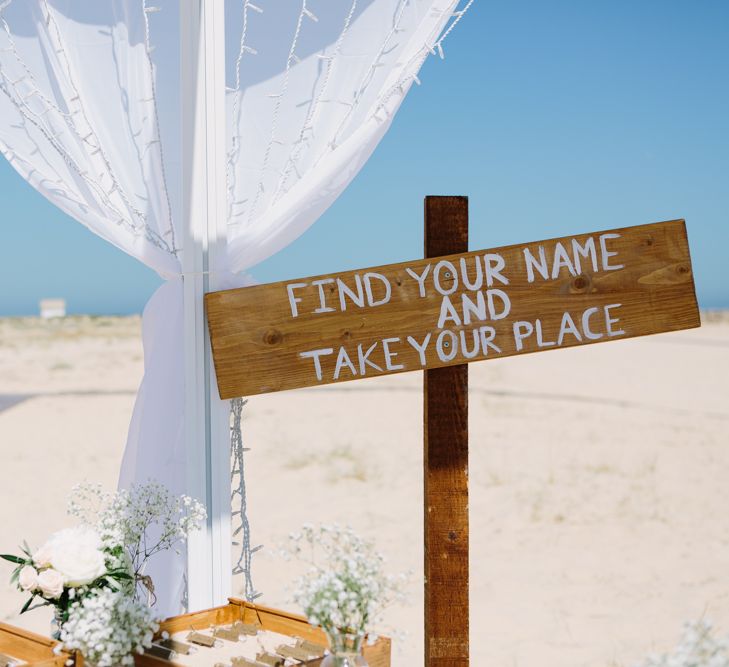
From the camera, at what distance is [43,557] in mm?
1346

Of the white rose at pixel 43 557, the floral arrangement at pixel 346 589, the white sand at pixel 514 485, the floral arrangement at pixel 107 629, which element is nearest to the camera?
the floral arrangement at pixel 346 589

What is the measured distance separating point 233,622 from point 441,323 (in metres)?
0.71

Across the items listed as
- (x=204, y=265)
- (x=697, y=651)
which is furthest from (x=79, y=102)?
(x=697, y=651)

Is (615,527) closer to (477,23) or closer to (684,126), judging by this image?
(477,23)

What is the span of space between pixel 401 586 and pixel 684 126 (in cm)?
3827

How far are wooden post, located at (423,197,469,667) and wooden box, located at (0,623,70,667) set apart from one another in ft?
2.48

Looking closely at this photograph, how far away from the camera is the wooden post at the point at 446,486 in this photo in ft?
5.80

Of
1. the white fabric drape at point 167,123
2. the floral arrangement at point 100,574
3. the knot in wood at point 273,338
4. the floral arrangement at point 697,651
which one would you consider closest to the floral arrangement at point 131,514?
the floral arrangement at point 100,574

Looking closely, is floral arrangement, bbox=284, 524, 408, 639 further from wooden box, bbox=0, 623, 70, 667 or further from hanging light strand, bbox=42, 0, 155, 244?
hanging light strand, bbox=42, 0, 155, 244

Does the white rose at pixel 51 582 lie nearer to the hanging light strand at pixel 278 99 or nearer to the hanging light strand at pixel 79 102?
the hanging light strand at pixel 79 102

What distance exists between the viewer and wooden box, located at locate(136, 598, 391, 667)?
54.6 inches

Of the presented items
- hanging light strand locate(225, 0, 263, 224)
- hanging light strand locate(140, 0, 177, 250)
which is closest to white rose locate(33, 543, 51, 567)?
hanging light strand locate(140, 0, 177, 250)

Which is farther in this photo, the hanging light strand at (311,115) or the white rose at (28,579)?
the hanging light strand at (311,115)

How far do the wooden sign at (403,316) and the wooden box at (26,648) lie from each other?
58 cm
